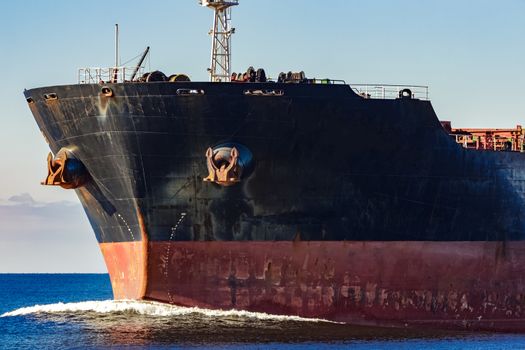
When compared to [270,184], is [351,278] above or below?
below

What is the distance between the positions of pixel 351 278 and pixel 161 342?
6253mm

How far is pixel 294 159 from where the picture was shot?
32375 mm

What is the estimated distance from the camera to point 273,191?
32375mm

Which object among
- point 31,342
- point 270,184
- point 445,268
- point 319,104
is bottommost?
point 31,342

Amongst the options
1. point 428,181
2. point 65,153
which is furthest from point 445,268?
point 65,153

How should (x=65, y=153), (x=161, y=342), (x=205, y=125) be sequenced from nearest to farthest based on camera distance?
1. (x=161, y=342)
2. (x=205, y=125)
3. (x=65, y=153)

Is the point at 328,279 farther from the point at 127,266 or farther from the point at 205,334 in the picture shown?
the point at 127,266

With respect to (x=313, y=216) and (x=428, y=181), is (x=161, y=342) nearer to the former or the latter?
(x=313, y=216)

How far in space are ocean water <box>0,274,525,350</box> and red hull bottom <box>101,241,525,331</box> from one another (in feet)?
1.54

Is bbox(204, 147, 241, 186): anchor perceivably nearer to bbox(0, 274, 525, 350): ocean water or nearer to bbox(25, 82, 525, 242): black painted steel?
bbox(25, 82, 525, 242): black painted steel

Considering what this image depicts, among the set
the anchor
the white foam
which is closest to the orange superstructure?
the white foam

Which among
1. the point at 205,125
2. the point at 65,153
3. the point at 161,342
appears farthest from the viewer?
the point at 65,153

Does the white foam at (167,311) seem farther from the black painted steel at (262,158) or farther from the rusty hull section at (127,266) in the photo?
the black painted steel at (262,158)

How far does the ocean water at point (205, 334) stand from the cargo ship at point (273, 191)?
523 millimetres
